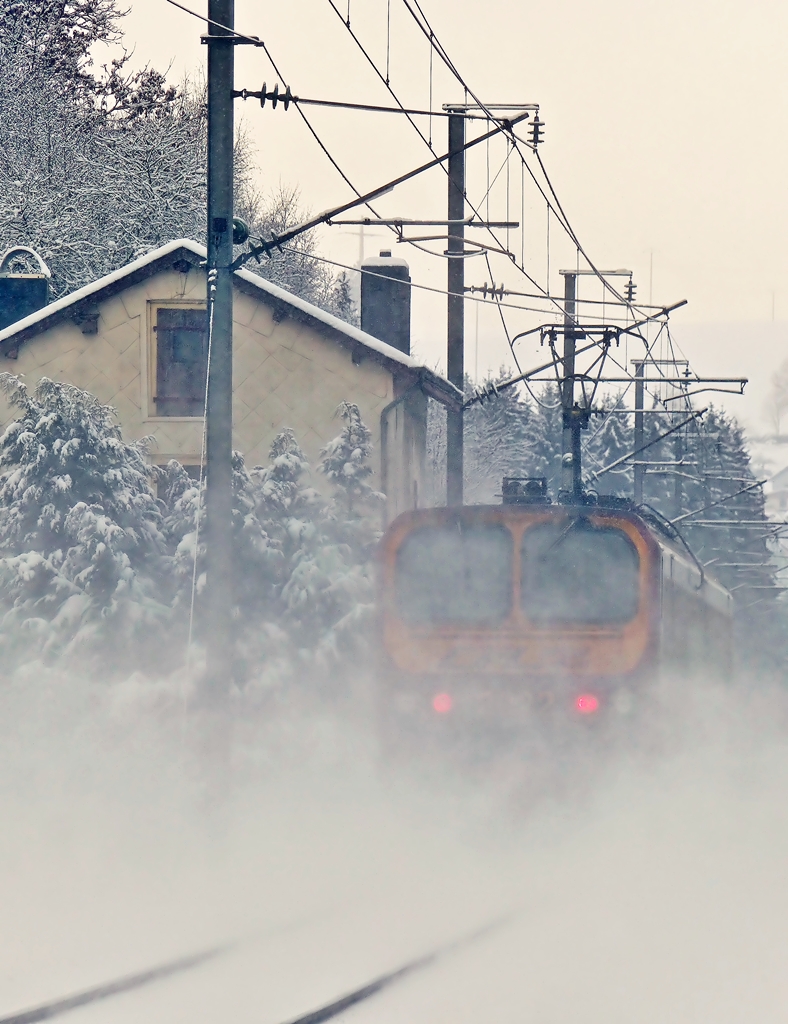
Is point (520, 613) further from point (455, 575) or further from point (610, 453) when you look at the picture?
point (610, 453)

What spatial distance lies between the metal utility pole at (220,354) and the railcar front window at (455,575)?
1.34 m

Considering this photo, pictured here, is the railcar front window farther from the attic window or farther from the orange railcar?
the attic window

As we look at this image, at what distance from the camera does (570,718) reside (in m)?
10.3

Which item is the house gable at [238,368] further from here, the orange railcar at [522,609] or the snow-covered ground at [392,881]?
the orange railcar at [522,609]

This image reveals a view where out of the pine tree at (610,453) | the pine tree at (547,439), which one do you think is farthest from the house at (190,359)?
the pine tree at (547,439)

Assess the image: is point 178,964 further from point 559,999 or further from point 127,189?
point 127,189

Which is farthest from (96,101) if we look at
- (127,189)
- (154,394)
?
(154,394)

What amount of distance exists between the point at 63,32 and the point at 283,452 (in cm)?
2429

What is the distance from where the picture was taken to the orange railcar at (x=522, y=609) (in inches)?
410

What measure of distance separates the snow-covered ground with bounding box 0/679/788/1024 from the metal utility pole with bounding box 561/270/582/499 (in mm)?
3164

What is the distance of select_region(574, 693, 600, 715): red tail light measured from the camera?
1029 cm

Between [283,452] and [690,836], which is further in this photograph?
[283,452]

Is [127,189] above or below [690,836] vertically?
above

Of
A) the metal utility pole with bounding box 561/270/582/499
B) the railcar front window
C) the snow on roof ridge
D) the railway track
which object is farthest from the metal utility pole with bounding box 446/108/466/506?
the railway track
